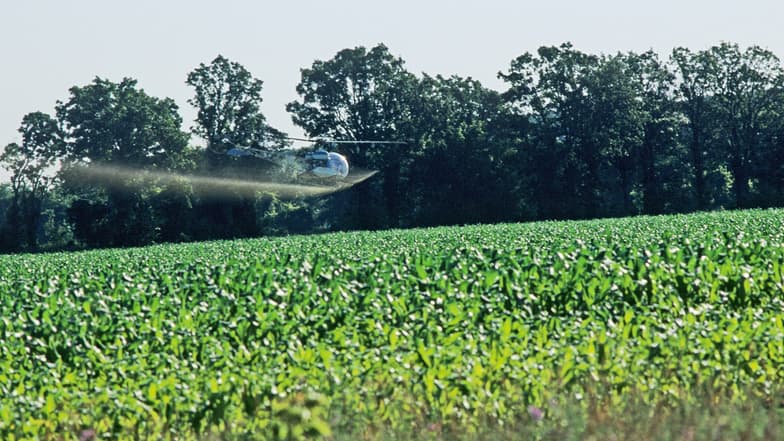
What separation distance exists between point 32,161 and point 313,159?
3323cm

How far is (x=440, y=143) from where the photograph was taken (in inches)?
2921

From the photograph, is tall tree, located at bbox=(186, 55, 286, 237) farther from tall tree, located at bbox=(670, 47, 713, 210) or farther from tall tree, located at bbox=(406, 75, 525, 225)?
tall tree, located at bbox=(670, 47, 713, 210)

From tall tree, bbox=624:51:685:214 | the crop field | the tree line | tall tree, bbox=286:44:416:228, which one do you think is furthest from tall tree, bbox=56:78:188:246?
the crop field

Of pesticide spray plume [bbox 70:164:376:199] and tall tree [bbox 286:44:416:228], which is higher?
tall tree [bbox 286:44:416:228]

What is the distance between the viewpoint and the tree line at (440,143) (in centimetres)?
7025

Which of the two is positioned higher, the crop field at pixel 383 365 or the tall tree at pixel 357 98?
the tall tree at pixel 357 98

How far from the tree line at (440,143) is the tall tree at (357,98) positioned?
0.10 meters

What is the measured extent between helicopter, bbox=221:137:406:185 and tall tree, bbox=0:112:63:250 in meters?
11.7

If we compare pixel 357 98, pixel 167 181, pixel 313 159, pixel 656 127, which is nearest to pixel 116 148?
pixel 167 181

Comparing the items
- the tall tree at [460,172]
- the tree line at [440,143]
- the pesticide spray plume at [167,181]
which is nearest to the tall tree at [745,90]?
the tree line at [440,143]

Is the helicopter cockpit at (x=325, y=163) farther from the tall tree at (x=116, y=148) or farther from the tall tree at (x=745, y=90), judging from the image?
the tall tree at (x=745, y=90)

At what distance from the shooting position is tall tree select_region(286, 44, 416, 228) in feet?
252

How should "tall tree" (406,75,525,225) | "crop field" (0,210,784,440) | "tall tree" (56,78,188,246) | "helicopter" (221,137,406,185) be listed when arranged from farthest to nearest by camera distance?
1. "tall tree" (406,75,525,225)
2. "tall tree" (56,78,188,246)
3. "helicopter" (221,137,406,185)
4. "crop field" (0,210,784,440)

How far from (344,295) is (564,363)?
5548 millimetres
